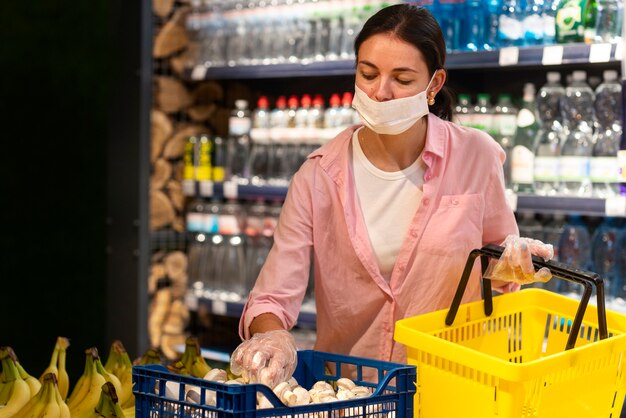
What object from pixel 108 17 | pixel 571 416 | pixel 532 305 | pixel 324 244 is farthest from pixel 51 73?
pixel 571 416

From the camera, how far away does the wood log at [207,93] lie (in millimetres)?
5211

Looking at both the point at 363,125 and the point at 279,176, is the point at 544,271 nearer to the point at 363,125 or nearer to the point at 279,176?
the point at 363,125

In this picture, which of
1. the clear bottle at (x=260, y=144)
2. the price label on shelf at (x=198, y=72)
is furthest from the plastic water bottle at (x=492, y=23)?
the price label on shelf at (x=198, y=72)

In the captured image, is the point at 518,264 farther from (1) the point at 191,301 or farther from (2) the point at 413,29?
(1) the point at 191,301

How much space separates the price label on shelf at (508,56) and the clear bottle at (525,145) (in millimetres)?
259

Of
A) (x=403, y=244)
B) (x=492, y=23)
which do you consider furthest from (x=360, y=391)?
(x=492, y=23)

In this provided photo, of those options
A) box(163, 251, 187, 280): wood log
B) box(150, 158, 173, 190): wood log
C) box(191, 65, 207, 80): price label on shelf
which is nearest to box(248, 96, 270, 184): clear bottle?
box(191, 65, 207, 80): price label on shelf

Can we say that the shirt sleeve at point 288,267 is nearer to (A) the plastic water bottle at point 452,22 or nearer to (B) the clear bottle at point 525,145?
(B) the clear bottle at point 525,145

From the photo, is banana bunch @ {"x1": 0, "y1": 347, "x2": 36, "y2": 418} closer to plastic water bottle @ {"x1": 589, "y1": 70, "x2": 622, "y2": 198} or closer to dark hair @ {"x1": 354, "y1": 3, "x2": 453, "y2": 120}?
dark hair @ {"x1": 354, "y1": 3, "x2": 453, "y2": 120}

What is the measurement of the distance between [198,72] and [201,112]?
34 cm

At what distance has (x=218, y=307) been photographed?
188 inches

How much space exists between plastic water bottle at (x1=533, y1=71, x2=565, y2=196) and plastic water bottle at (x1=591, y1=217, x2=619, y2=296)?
39cm

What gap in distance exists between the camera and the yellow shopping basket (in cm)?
158

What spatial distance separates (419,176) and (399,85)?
0.24 metres
